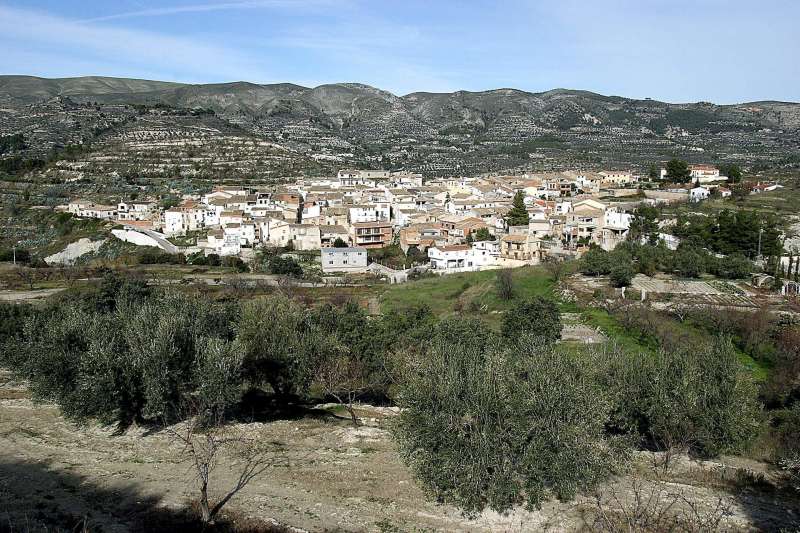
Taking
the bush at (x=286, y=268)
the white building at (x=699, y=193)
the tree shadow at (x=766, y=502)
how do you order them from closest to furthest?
the tree shadow at (x=766, y=502) < the bush at (x=286, y=268) < the white building at (x=699, y=193)

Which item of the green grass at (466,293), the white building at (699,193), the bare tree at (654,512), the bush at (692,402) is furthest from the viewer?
the white building at (699,193)

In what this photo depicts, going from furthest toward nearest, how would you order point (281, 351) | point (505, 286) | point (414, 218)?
point (414, 218) < point (505, 286) < point (281, 351)

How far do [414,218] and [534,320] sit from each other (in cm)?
3729

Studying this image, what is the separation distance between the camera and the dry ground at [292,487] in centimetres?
1366

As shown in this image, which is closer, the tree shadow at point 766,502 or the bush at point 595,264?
the tree shadow at point 766,502

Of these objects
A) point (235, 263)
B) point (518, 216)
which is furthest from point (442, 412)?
point (518, 216)

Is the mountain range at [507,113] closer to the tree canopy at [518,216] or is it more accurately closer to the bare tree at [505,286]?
the tree canopy at [518,216]

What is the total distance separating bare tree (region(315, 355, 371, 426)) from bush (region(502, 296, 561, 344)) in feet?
25.3

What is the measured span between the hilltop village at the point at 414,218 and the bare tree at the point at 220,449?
3414 cm

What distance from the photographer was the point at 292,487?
15508 mm

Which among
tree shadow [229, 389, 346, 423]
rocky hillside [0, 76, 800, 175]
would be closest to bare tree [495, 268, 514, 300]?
tree shadow [229, 389, 346, 423]

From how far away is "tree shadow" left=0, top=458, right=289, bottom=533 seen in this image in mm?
13211

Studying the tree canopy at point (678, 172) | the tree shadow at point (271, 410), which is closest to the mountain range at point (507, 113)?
the tree canopy at point (678, 172)

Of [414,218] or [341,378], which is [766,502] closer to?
[341,378]
